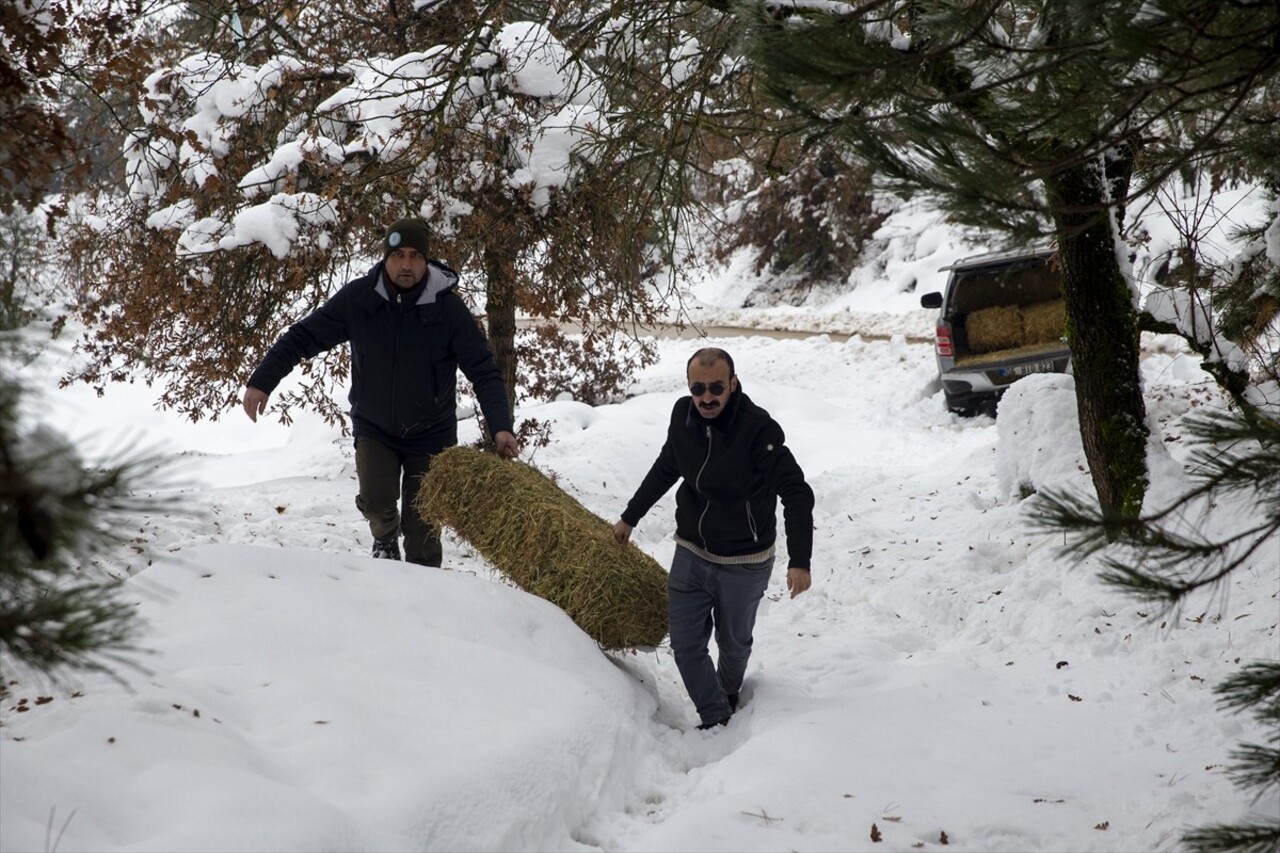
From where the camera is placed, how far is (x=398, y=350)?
540cm

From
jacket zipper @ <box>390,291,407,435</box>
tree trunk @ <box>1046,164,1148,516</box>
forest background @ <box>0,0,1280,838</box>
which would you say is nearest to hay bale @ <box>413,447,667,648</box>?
jacket zipper @ <box>390,291,407,435</box>

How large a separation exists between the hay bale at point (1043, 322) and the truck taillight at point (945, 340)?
0.90 metres

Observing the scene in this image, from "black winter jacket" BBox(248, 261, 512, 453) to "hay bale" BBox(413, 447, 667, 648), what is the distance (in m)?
0.31

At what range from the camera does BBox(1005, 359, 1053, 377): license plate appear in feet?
37.6

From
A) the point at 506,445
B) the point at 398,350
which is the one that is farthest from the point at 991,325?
the point at 398,350

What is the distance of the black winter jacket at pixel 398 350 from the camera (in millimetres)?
5387

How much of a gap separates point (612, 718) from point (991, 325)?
925cm

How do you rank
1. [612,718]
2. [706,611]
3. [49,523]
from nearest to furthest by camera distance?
1. [49,523]
2. [612,718]
3. [706,611]

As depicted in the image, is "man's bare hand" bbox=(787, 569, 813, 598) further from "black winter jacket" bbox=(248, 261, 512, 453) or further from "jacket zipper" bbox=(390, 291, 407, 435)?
"jacket zipper" bbox=(390, 291, 407, 435)

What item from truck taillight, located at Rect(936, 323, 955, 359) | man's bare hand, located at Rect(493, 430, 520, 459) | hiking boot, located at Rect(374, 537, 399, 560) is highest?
truck taillight, located at Rect(936, 323, 955, 359)

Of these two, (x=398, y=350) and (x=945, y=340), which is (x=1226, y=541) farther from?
(x=945, y=340)

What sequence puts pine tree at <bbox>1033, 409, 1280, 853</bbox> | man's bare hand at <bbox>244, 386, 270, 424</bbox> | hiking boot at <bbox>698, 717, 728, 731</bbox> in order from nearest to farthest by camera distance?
pine tree at <bbox>1033, 409, 1280, 853</bbox> → hiking boot at <bbox>698, 717, 728, 731</bbox> → man's bare hand at <bbox>244, 386, 270, 424</bbox>

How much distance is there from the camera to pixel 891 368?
16328 millimetres

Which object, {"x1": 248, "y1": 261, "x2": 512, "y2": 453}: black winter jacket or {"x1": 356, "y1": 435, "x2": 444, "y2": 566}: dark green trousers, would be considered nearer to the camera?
{"x1": 248, "y1": 261, "x2": 512, "y2": 453}: black winter jacket
